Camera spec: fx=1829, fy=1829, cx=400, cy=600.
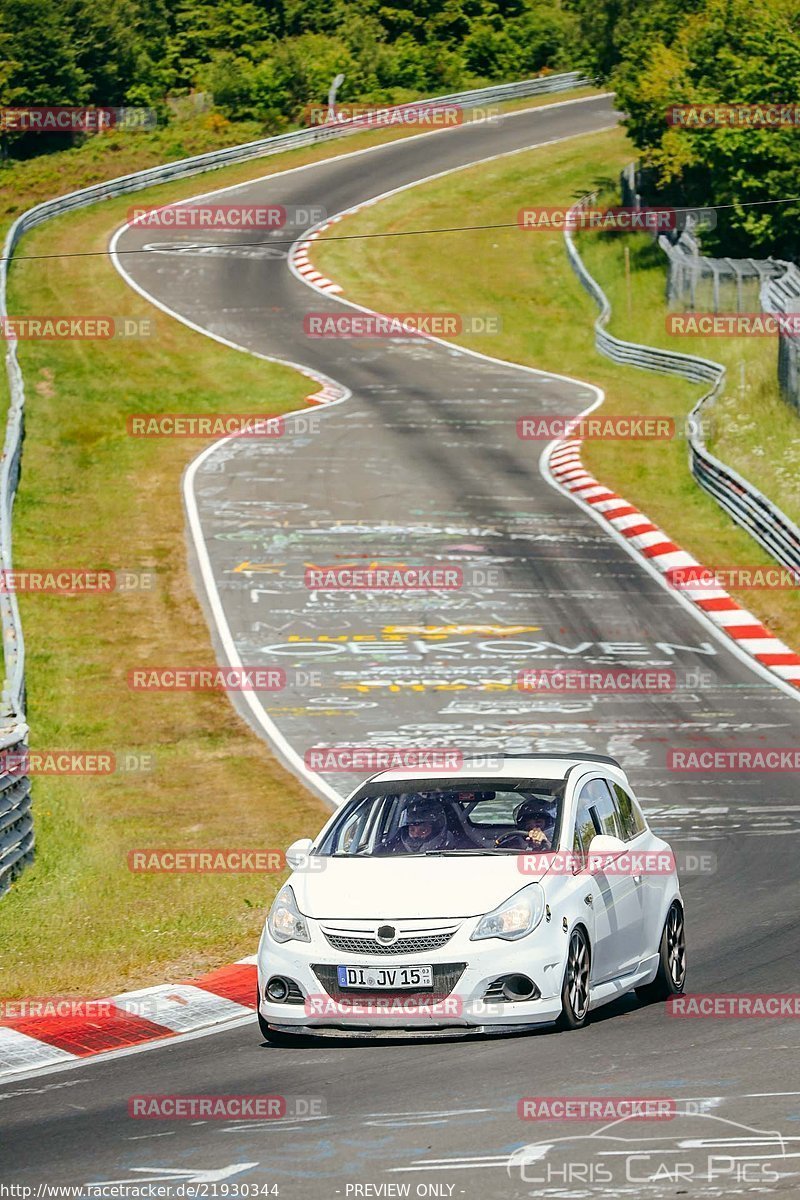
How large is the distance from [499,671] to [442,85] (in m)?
65.2

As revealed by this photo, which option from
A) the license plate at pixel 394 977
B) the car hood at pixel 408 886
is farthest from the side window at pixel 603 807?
the license plate at pixel 394 977

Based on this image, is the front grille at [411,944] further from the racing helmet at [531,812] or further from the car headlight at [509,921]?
the racing helmet at [531,812]

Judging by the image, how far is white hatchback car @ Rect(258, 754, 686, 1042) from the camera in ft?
34.9

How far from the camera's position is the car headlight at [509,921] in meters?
10.7

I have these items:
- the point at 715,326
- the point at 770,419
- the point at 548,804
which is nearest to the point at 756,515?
the point at 770,419

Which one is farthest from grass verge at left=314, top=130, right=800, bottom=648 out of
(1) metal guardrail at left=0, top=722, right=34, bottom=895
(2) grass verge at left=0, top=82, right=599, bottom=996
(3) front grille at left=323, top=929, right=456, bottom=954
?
(3) front grille at left=323, top=929, right=456, bottom=954

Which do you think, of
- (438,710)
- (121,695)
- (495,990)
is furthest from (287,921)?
(121,695)

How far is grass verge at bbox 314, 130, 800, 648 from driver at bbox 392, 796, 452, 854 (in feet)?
68.5

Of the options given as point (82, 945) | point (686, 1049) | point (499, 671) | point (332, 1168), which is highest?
point (332, 1168)

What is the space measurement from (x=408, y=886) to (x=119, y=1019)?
103 inches

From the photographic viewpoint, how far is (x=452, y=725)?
24.0 meters

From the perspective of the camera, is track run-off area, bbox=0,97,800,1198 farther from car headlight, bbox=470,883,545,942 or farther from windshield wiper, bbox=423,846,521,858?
windshield wiper, bbox=423,846,521,858

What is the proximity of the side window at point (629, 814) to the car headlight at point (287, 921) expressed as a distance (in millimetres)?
2652

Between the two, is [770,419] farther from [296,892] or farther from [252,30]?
[252,30]
